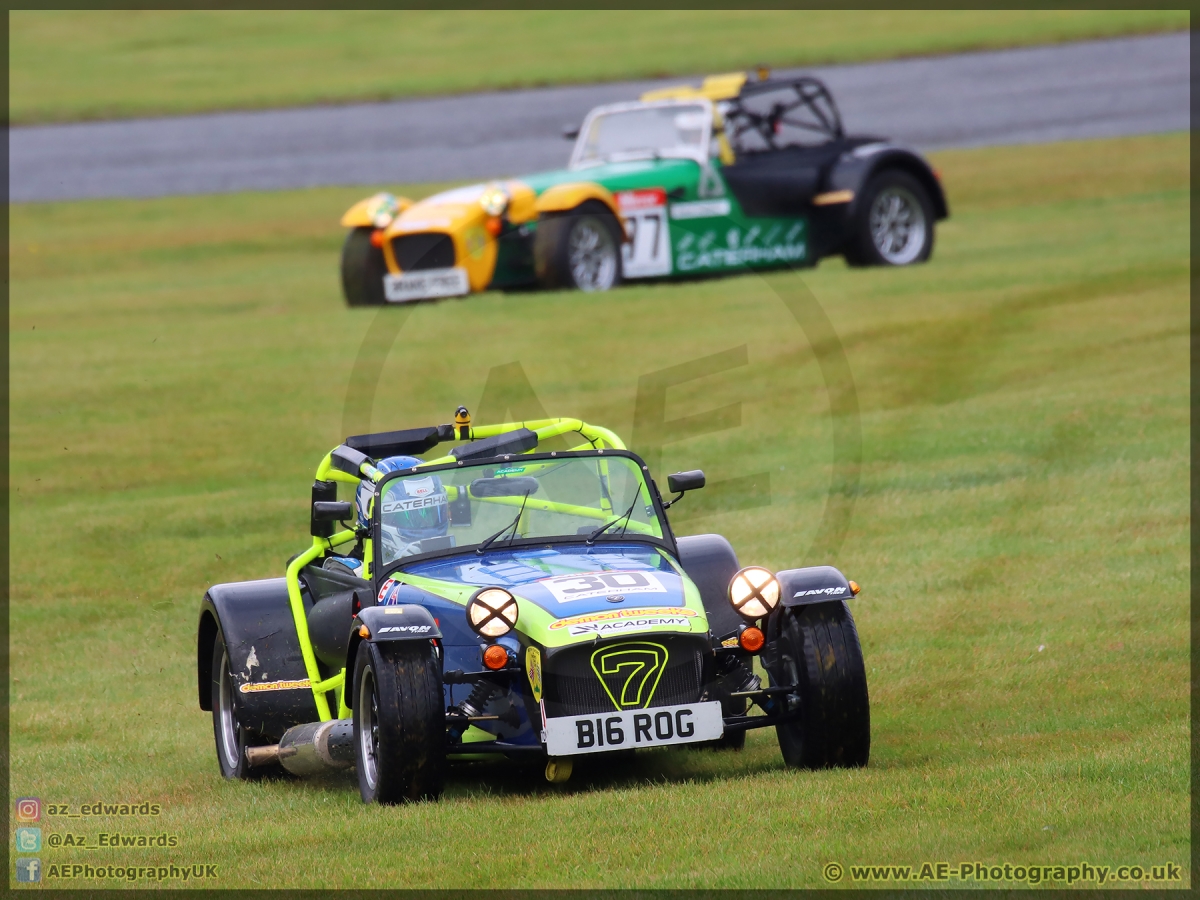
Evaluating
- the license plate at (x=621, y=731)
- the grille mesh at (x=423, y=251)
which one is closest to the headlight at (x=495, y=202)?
the grille mesh at (x=423, y=251)

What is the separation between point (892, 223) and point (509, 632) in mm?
15123

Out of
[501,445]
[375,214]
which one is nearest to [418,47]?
[375,214]

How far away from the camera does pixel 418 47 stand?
164 feet

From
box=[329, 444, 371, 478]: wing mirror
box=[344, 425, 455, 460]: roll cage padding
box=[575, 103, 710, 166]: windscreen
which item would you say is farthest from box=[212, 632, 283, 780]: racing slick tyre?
box=[575, 103, 710, 166]: windscreen

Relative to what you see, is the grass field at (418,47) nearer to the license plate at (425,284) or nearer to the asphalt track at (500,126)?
the asphalt track at (500,126)

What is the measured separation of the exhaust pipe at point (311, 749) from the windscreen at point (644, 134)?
1332 cm

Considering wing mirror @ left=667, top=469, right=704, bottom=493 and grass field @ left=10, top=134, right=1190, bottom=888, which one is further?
wing mirror @ left=667, top=469, right=704, bottom=493

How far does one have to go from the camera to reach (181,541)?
13.0 meters

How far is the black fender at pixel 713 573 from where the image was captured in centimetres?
815

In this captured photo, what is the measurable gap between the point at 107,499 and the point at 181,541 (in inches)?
66.6

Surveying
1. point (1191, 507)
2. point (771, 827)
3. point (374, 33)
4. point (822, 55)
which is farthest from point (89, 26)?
point (771, 827)

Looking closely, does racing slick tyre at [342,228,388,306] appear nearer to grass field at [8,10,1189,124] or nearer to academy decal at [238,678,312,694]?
academy decal at [238,678,312,694]

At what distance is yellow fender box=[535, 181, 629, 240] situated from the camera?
18.9 m

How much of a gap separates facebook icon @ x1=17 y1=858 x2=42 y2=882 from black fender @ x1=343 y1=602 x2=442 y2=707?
152 centimetres
